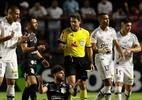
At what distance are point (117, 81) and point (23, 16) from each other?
7.33 metres

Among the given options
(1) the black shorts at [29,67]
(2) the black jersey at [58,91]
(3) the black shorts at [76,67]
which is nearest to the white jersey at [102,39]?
(3) the black shorts at [76,67]

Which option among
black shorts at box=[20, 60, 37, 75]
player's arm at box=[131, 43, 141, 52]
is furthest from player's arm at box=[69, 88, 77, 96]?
player's arm at box=[131, 43, 141, 52]

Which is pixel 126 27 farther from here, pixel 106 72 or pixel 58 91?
pixel 58 91

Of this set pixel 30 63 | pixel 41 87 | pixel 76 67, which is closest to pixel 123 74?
pixel 76 67

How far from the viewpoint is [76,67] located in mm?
14586

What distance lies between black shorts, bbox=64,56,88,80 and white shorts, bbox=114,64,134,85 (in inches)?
39.5

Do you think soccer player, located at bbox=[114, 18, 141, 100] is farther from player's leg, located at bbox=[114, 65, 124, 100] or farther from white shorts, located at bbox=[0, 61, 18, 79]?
white shorts, located at bbox=[0, 61, 18, 79]

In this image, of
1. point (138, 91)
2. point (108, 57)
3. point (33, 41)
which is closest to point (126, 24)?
point (108, 57)

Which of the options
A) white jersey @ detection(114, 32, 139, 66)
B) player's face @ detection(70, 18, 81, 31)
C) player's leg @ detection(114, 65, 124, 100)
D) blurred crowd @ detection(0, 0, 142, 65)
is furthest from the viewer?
blurred crowd @ detection(0, 0, 142, 65)

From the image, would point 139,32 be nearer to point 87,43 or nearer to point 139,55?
point 139,55

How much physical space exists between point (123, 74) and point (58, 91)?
428 cm

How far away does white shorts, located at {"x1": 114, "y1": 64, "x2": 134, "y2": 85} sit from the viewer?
15.3 metres

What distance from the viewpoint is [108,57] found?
1504 centimetres

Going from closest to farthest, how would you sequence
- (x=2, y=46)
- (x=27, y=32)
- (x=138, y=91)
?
1. (x=2, y=46)
2. (x=27, y=32)
3. (x=138, y=91)
